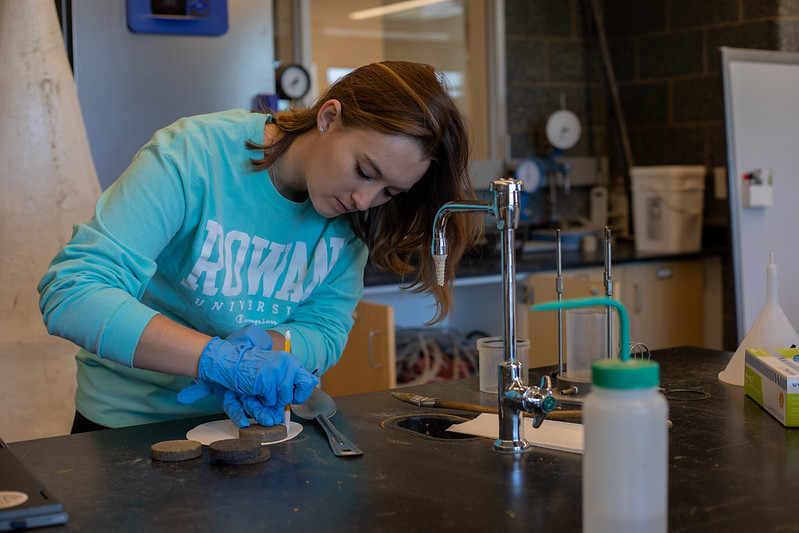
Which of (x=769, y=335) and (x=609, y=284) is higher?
(x=609, y=284)

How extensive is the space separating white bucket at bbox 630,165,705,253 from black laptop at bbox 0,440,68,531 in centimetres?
322

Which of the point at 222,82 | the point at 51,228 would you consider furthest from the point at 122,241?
the point at 222,82

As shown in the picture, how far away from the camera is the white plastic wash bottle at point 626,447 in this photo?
2.78 ft

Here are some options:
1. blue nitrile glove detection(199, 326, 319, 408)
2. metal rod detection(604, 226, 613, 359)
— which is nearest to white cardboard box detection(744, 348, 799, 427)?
metal rod detection(604, 226, 613, 359)

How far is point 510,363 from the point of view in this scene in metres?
1.30

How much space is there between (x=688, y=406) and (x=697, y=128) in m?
2.85

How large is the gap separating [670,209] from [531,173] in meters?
0.62

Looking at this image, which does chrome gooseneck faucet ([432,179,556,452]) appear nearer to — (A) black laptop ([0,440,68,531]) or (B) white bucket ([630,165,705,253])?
(A) black laptop ([0,440,68,531])

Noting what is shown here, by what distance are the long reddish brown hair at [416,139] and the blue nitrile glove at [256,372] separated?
340 millimetres

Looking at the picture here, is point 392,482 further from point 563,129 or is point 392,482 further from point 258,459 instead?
point 563,129

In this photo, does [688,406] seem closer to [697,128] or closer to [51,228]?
[51,228]

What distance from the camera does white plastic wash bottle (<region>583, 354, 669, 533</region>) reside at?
0.85 m

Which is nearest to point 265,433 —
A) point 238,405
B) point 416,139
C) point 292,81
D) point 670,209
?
point 238,405

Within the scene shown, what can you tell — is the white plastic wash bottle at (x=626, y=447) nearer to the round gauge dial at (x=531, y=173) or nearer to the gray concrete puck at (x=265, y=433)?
the gray concrete puck at (x=265, y=433)
